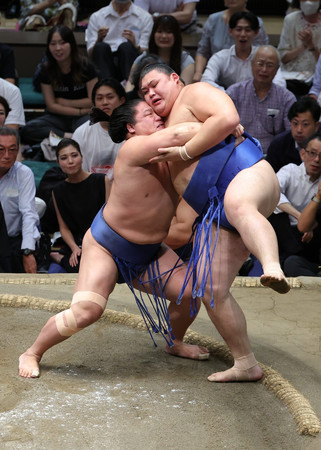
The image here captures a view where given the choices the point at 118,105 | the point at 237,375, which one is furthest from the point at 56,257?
the point at 237,375

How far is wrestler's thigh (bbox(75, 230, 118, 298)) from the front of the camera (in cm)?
241

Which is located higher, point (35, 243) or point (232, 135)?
point (232, 135)

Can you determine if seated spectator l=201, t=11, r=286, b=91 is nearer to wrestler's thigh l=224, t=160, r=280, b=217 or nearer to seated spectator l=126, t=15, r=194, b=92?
seated spectator l=126, t=15, r=194, b=92

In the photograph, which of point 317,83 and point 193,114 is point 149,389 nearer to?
point 193,114

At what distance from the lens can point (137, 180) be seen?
2.37 metres

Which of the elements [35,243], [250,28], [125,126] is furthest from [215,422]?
[250,28]

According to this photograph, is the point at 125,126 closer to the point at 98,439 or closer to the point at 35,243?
the point at 98,439

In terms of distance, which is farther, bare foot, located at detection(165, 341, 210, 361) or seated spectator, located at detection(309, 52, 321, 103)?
seated spectator, located at detection(309, 52, 321, 103)

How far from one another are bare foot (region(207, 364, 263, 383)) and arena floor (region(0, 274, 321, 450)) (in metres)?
0.02

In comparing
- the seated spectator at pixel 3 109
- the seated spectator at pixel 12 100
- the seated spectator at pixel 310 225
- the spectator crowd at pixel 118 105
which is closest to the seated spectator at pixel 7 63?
the spectator crowd at pixel 118 105

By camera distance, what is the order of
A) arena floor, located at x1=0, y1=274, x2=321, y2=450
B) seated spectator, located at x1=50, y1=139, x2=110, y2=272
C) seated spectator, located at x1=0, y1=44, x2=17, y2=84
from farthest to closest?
seated spectator, located at x1=0, y1=44, x2=17, y2=84 < seated spectator, located at x1=50, y1=139, x2=110, y2=272 < arena floor, located at x1=0, y1=274, x2=321, y2=450

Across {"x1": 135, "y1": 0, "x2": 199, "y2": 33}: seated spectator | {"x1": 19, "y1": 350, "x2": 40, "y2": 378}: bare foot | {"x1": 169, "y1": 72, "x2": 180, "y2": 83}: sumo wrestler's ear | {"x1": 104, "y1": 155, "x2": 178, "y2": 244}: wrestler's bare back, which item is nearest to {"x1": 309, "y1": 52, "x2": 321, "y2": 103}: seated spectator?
{"x1": 135, "y1": 0, "x2": 199, "y2": 33}: seated spectator

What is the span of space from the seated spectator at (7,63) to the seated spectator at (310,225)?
7.83 feet

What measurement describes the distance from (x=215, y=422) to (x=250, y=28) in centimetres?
319
